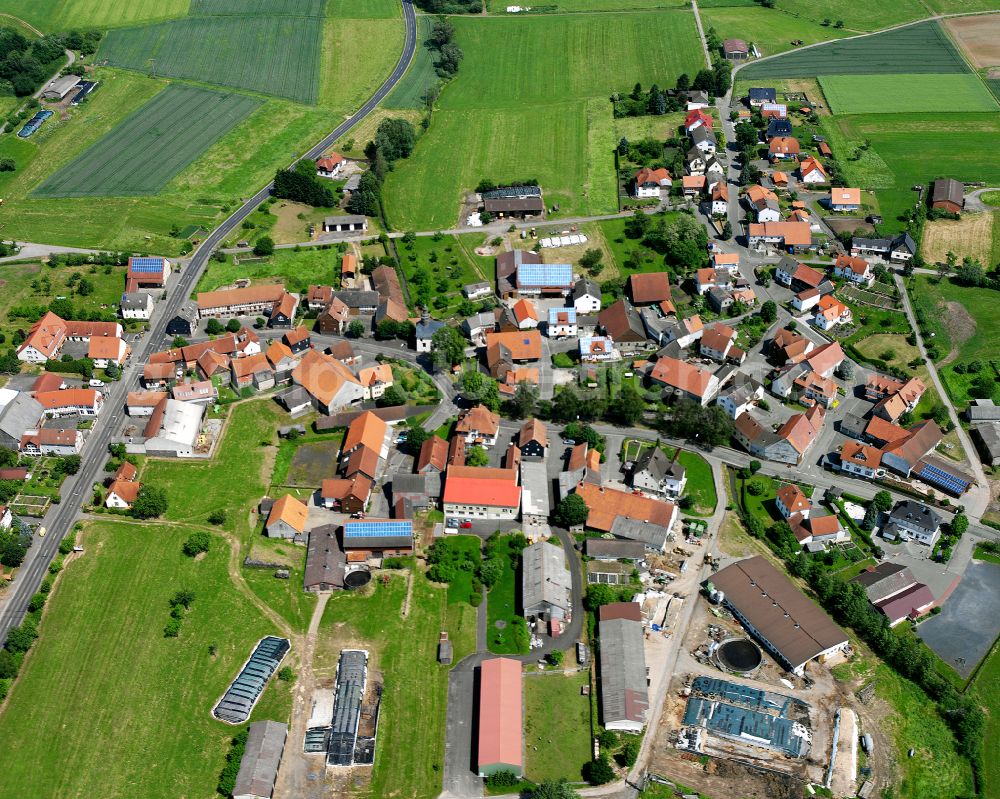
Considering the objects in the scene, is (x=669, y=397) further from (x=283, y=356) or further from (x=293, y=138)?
(x=293, y=138)

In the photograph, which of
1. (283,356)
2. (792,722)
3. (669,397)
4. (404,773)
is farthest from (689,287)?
(404,773)

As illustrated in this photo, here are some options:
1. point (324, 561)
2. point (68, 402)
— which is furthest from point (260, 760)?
point (68, 402)

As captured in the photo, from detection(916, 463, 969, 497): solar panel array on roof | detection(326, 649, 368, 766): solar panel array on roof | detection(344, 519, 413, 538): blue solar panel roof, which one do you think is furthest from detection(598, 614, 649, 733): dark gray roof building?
detection(916, 463, 969, 497): solar panel array on roof

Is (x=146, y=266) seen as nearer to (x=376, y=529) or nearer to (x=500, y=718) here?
(x=376, y=529)

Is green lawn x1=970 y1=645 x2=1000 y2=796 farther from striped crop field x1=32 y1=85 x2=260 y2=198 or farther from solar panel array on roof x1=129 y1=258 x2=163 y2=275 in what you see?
striped crop field x1=32 y1=85 x2=260 y2=198

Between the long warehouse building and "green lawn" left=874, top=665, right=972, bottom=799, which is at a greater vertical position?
the long warehouse building
